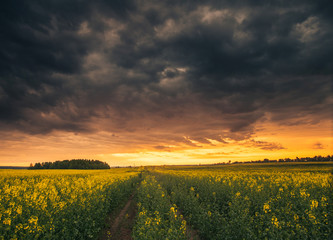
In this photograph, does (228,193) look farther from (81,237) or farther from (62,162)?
(62,162)

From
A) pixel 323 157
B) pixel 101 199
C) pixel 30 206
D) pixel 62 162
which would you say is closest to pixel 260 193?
pixel 101 199

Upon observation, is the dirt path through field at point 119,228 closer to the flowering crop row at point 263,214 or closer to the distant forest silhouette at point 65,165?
the flowering crop row at point 263,214

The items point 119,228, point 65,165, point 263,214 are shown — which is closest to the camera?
point 263,214

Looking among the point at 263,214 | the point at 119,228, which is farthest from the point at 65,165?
the point at 263,214

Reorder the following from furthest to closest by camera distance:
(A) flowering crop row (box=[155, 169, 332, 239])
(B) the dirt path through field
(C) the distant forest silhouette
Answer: (C) the distant forest silhouette → (B) the dirt path through field → (A) flowering crop row (box=[155, 169, 332, 239])

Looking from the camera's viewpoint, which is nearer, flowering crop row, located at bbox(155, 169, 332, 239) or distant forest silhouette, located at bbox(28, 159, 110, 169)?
flowering crop row, located at bbox(155, 169, 332, 239)

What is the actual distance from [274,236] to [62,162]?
119584 mm

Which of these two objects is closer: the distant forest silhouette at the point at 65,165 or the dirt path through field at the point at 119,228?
the dirt path through field at the point at 119,228

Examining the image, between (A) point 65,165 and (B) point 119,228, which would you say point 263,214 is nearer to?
(B) point 119,228

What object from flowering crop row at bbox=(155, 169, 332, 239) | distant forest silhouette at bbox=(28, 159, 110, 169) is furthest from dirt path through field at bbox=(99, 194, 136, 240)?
distant forest silhouette at bbox=(28, 159, 110, 169)

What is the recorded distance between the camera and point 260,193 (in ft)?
43.9

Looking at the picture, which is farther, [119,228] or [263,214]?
[119,228]

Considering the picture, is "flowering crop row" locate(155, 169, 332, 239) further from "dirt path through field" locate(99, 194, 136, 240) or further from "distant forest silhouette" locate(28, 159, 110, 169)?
"distant forest silhouette" locate(28, 159, 110, 169)

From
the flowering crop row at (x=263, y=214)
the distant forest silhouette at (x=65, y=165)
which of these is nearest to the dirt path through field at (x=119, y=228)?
the flowering crop row at (x=263, y=214)
